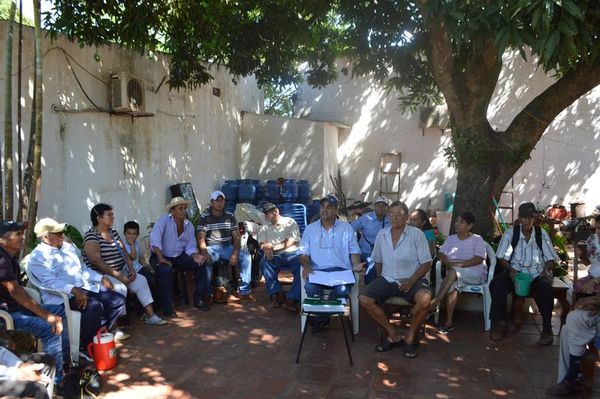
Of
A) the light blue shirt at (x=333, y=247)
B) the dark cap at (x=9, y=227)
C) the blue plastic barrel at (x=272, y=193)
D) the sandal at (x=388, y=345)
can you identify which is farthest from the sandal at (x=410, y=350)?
the blue plastic barrel at (x=272, y=193)

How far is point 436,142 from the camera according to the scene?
12.6 metres

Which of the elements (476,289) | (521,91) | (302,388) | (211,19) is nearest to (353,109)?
(521,91)

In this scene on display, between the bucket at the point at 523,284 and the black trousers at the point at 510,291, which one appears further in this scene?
the bucket at the point at 523,284

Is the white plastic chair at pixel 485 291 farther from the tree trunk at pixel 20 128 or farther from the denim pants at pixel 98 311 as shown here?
the tree trunk at pixel 20 128

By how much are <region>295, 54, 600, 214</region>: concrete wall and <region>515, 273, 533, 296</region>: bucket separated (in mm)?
7846

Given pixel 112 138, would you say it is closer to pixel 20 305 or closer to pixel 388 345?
pixel 20 305

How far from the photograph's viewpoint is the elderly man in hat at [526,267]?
4652 millimetres

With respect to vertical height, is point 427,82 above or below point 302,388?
above

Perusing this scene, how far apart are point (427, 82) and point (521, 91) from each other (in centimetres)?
482

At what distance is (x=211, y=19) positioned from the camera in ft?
21.4

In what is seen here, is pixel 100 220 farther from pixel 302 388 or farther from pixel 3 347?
pixel 302 388

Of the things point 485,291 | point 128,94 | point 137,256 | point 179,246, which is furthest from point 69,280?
point 485,291

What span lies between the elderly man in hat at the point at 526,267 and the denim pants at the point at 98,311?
139 inches

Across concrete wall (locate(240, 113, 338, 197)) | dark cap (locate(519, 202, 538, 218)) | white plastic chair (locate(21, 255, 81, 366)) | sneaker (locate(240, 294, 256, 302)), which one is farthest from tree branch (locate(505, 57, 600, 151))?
concrete wall (locate(240, 113, 338, 197))
